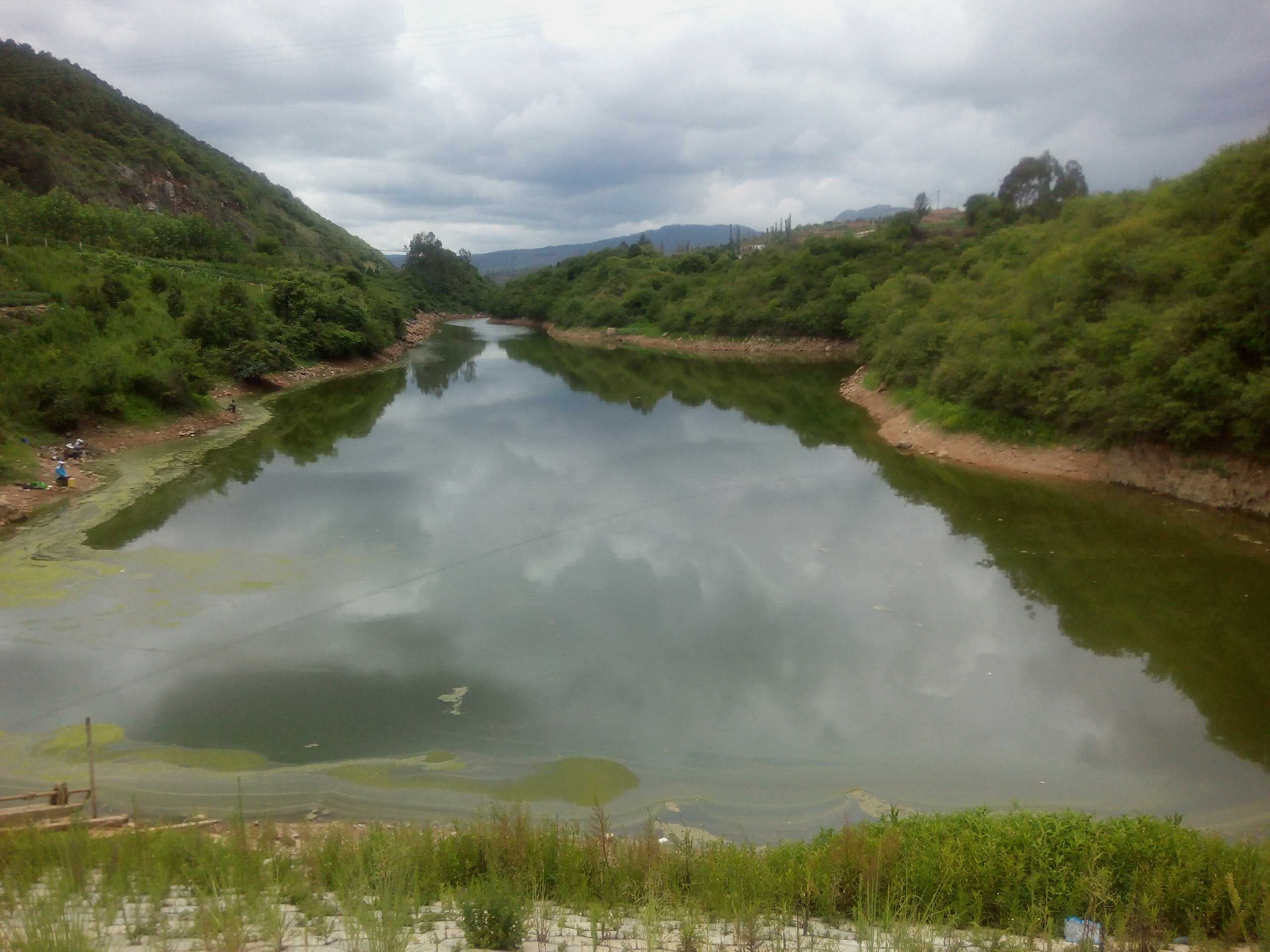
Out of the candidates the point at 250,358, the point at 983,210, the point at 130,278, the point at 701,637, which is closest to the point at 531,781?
the point at 701,637

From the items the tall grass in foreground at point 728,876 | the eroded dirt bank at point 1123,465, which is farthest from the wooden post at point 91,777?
the eroded dirt bank at point 1123,465

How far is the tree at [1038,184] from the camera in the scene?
56.8m

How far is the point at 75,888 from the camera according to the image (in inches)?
159

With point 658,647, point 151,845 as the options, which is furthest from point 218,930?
point 658,647

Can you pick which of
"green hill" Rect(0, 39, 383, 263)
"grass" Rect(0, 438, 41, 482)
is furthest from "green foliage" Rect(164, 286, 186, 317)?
"grass" Rect(0, 438, 41, 482)

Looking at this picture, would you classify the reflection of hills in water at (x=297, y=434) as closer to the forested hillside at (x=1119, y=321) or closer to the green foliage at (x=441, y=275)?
the forested hillside at (x=1119, y=321)

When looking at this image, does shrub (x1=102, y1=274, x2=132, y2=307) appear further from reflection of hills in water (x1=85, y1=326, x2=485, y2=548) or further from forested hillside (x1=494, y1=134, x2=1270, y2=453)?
forested hillside (x1=494, y1=134, x2=1270, y2=453)

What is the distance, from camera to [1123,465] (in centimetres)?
1620

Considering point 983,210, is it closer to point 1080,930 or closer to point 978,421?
point 978,421

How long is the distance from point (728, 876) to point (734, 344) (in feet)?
151

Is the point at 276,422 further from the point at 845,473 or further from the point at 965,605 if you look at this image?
the point at 965,605

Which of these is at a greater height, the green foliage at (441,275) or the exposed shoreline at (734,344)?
the green foliage at (441,275)

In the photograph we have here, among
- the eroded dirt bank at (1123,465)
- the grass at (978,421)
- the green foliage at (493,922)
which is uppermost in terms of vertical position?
the grass at (978,421)

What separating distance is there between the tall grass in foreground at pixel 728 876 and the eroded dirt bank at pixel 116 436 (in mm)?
11822
